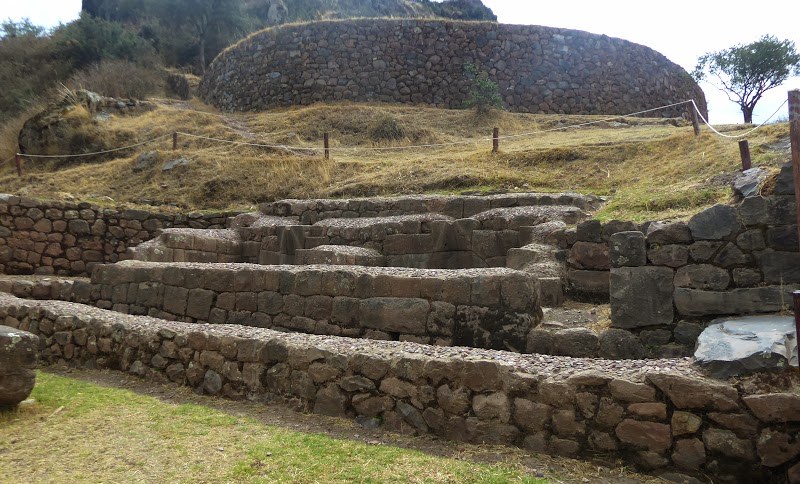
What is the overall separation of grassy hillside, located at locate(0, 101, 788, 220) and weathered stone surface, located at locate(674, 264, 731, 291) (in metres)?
2.39

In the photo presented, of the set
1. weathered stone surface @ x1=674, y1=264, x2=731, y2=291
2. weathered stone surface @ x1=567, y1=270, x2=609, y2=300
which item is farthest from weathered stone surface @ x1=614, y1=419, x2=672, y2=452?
weathered stone surface @ x1=567, y1=270, x2=609, y2=300

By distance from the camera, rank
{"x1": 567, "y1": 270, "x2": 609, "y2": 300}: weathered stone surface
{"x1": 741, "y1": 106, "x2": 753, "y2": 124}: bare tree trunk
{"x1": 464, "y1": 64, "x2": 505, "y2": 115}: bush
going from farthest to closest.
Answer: {"x1": 741, "y1": 106, "x2": 753, "y2": 124}: bare tree trunk
{"x1": 464, "y1": 64, "x2": 505, "y2": 115}: bush
{"x1": 567, "y1": 270, "x2": 609, "y2": 300}: weathered stone surface

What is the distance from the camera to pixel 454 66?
28.9 metres

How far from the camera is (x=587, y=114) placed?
2805 centimetres

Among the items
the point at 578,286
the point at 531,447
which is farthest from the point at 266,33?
the point at 531,447

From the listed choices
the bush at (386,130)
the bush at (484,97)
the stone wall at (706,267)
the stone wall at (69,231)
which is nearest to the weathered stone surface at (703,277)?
the stone wall at (706,267)

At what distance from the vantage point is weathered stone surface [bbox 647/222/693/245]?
23.1 ft

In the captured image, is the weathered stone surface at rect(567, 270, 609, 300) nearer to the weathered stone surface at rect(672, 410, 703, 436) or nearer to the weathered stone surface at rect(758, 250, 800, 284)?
the weathered stone surface at rect(758, 250, 800, 284)

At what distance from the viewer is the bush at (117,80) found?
1234 inches

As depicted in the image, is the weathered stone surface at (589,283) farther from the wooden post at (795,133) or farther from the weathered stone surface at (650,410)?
the weathered stone surface at (650,410)

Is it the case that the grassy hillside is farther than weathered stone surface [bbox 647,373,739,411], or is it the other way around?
the grassy hillside

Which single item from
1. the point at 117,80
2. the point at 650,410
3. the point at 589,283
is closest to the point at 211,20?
the point at 117,80

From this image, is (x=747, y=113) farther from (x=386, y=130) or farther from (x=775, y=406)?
(x=775, y=406)

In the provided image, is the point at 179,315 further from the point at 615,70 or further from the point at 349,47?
the point at 615,70
